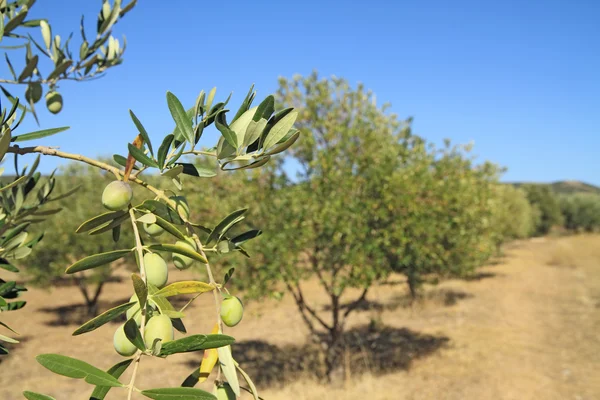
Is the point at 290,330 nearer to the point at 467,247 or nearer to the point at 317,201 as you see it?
the point at 467,247

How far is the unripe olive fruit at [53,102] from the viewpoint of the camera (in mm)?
1774

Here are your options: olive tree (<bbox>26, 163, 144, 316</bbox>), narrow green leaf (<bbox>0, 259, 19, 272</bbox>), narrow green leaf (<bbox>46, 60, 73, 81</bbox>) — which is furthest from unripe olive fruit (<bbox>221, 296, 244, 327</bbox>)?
olive tree (<bbox>26, 163, 144, 316</bbox>)

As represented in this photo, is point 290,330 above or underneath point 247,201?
underneath

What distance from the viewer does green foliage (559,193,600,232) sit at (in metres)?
44.3

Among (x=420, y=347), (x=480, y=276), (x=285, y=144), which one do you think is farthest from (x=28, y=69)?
(x=480, y=276)

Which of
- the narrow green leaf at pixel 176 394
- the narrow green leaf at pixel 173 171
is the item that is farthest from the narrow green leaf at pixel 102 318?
the narrow green leaf at pixel 173 171

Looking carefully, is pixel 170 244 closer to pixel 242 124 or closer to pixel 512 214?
pixel 242 124

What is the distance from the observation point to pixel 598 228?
44.5 meters

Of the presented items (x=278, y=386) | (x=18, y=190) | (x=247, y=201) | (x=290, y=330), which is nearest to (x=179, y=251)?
(x=18, y=190)

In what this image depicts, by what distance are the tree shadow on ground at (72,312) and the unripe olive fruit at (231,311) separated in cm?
1636

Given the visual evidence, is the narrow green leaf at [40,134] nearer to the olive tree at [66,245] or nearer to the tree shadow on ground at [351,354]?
the tree shadow on ground at [351,354]

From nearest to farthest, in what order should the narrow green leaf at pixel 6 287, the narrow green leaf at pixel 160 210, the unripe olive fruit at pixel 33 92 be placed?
the narrow green leaf at pixel 160 210, the narrow green leaf at pixel 6 287, the unripe olive fruit at pixel 33 92

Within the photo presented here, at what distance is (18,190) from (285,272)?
5.94 m

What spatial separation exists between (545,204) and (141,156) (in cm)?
4801
